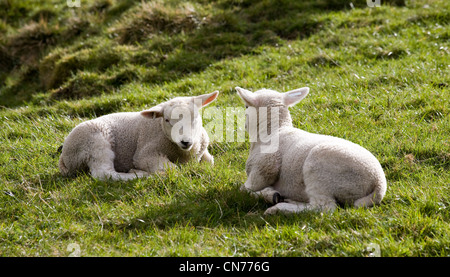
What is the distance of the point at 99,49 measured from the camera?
35.9 ft

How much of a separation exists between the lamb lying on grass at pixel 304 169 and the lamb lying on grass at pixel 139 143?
904 millimetres

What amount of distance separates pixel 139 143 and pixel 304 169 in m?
2.49

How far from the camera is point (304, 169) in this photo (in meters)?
4.64

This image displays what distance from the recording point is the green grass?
4246 millimetres

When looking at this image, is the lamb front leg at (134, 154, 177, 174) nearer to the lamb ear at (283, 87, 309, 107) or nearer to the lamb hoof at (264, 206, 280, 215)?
the lamb ear at (283, 87, 309, 107)

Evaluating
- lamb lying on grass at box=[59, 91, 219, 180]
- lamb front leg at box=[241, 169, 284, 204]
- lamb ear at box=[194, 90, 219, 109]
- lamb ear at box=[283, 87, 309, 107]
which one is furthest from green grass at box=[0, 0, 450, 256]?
lamb ear at box=[283, 87, 309, 107]

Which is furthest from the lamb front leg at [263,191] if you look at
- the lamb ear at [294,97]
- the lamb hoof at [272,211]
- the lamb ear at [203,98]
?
the lamb ear at [203,98]

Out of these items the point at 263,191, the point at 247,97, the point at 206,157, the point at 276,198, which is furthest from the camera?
the point at 206,157

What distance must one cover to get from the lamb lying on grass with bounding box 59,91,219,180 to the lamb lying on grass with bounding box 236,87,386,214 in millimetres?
904

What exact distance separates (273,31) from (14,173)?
6.24 meters

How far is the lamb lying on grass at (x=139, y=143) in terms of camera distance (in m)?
5.96

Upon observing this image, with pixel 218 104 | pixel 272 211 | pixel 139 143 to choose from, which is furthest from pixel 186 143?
pixel 218 104

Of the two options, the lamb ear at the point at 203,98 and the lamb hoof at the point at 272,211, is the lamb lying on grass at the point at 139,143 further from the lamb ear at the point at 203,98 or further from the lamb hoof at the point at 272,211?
the lamb hoof at the point at 272,211

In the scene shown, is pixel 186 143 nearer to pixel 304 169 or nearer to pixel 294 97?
pixel 294 97
